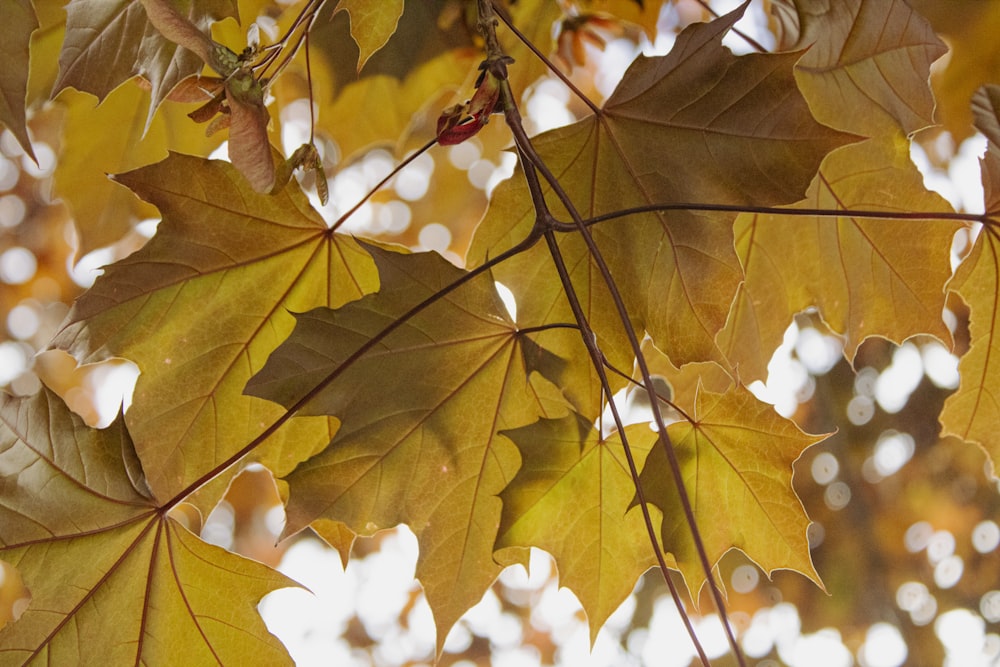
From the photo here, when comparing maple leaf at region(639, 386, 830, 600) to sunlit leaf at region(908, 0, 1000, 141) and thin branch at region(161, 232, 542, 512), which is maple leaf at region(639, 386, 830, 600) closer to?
thin branch at region(161, 232, 542, 512)

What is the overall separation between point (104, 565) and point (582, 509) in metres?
0.37

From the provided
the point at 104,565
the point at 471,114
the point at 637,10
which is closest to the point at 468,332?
the point at 471,114

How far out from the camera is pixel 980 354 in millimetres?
762

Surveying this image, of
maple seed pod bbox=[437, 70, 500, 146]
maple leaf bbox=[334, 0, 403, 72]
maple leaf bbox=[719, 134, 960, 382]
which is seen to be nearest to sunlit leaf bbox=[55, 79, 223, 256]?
maple leaf bbox=[334, 0, 403, 72]

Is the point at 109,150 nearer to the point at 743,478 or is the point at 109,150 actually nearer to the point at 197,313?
the point at 197,313

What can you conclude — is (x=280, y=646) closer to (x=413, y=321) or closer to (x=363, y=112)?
(x=413, y=321)

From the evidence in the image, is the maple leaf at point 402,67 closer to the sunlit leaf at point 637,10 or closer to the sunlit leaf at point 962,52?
the sunlit leaf at point 637,10

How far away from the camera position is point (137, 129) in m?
0.86

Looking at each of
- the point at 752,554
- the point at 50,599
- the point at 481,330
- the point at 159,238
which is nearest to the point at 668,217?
the point at 481,330

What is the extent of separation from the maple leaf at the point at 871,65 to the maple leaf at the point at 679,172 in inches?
7.9

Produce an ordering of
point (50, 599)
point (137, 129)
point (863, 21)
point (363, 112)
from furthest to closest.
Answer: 1. point (363, 112)
2. point (137, 129)
3. point (863, 21)
4. point (50, 599)

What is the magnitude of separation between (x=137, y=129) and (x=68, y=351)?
346 mm

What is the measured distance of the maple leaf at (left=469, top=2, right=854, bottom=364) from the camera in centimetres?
57

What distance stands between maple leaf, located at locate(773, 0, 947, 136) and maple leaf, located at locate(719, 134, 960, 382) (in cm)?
4
